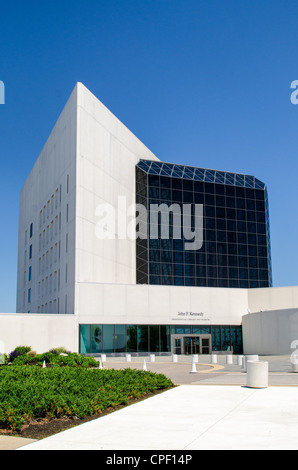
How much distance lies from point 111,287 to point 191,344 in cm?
1149

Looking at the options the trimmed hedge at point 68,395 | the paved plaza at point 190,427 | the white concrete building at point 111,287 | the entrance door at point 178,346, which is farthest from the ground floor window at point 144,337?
the paved plaza at point 190,427

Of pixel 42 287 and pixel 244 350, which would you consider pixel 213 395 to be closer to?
pixel 244 350

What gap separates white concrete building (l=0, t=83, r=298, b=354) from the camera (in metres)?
46.2

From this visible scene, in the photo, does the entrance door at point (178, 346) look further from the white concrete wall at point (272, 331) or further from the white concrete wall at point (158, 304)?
the white concrete wall at point (272, 331)

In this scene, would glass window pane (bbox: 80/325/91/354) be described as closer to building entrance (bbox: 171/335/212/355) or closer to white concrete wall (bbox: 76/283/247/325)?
white concrete wall (bbox: 76/283/247/325)

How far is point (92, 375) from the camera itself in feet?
57.8

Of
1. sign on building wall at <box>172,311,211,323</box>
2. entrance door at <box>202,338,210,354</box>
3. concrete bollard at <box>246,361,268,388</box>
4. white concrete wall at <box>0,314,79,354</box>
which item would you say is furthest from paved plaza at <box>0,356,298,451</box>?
entrance door at <box>202,338,210,354</box>

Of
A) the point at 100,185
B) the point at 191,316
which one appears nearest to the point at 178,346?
the point at 191,316

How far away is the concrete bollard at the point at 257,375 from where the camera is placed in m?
16.9

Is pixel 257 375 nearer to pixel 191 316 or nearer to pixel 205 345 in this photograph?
pixel 191 316

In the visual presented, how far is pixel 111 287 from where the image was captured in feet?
161

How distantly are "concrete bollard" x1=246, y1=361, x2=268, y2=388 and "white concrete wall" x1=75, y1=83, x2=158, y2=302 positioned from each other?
31531 mm

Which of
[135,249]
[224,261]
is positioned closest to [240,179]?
[224,261]

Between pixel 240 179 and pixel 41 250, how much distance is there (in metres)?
28.8
